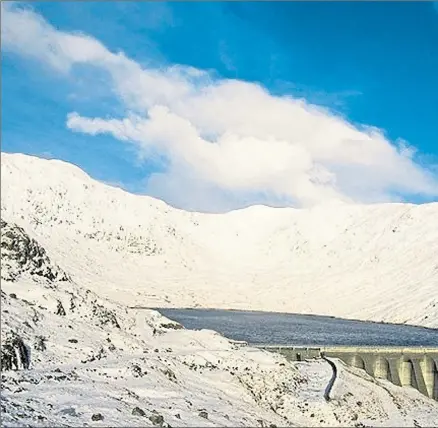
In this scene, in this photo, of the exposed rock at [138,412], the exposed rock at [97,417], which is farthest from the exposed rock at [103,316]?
the exposed rock at [97,417]

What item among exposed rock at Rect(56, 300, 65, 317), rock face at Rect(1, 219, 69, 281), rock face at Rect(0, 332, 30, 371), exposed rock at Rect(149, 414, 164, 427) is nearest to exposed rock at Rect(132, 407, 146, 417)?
exposed rock at Rect(149, 414, 164, 427)

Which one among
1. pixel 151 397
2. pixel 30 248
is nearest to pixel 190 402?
pixel 151 397

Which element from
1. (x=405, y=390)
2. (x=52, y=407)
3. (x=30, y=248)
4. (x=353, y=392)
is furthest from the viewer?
(x=405, y=390)

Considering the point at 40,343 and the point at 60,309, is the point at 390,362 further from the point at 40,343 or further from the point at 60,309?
the point at 40,343

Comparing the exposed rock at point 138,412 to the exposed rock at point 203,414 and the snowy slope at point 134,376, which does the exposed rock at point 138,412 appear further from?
the exposed rock at point 203,414

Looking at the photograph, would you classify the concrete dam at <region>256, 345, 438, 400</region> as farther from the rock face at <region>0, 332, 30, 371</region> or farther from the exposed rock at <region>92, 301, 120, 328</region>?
the rock face at <region>0, 332, 30, 371</region>

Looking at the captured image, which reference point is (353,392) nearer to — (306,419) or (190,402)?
(306,419)

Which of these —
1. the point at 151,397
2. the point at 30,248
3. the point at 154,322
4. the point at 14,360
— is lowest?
the point at 151,397
